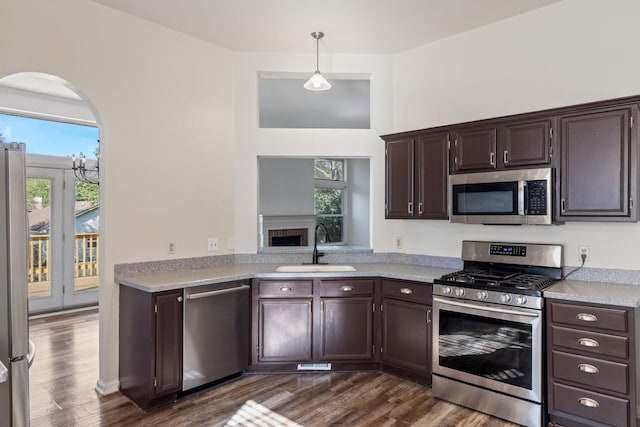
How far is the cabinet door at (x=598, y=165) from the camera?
246 centimetres

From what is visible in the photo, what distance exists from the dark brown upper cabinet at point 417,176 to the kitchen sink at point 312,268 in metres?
0.65

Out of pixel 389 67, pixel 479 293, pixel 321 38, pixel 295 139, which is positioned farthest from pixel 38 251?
pixel 479 293

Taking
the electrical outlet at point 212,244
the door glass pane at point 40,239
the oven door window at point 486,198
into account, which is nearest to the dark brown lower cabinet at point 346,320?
the oven door window at point 486,198

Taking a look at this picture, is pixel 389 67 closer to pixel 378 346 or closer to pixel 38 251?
pixel 378 346

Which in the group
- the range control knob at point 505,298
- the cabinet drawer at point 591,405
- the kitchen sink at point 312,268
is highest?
the kitchen sink at point 312,268

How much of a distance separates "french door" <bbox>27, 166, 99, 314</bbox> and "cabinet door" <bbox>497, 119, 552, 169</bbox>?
5.49m

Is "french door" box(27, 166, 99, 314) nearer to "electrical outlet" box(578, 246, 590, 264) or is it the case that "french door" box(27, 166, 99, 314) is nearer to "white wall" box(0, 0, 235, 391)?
"white wall" box(0, 0, 235, 391)

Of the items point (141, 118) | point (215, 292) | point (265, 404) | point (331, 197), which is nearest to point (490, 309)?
point (265, 404)

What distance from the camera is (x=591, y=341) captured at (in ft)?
7.61

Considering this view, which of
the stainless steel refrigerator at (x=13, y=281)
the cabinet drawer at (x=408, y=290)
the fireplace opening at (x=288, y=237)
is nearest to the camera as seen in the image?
the stainless steel refrigerator at (x=13, y=281)

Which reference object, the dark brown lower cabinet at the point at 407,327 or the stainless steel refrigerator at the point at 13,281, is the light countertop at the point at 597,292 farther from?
the stainless steel refrigerator at the point at 13,281

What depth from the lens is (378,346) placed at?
10.9ft

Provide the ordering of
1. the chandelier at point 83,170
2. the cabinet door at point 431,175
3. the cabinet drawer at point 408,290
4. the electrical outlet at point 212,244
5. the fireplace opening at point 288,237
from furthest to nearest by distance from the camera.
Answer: the fireplace opening at point 288,237 → the chandelier at point 83,170 → the electrical outlet at point 212,244 → the cabinet door at point 431,175 → the cabinet drawer at point 408,290

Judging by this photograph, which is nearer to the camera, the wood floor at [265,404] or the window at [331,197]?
the wood floor at [265,404]
